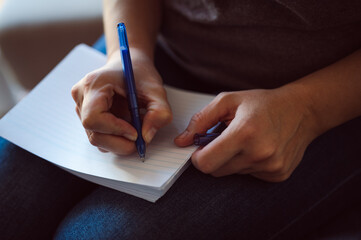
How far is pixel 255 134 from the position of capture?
538 millimetres

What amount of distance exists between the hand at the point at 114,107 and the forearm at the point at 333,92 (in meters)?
0.26

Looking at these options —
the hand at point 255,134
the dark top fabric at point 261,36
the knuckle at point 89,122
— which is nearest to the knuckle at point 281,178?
the hand at point 255,134

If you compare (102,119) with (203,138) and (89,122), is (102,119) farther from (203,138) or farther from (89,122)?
(203,138)

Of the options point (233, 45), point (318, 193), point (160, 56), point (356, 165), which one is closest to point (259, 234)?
point (318, 193)

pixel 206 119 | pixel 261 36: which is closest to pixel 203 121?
pixel 206 119

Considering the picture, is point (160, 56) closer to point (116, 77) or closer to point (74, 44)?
point (116, 77)

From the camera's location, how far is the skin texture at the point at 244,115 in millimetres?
539

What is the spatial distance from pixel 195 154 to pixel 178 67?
40cm

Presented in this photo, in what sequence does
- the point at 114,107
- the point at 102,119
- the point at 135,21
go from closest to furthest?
the point at 102,119 → the point at 114,107 → the point at 135,21

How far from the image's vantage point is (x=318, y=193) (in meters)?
0.64

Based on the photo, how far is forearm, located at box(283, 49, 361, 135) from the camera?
0.61 m

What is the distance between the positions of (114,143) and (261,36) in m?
0.38

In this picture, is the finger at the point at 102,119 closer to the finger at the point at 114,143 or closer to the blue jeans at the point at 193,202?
the finger at the point at 114,143

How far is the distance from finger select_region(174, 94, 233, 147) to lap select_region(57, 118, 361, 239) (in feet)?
0.25
